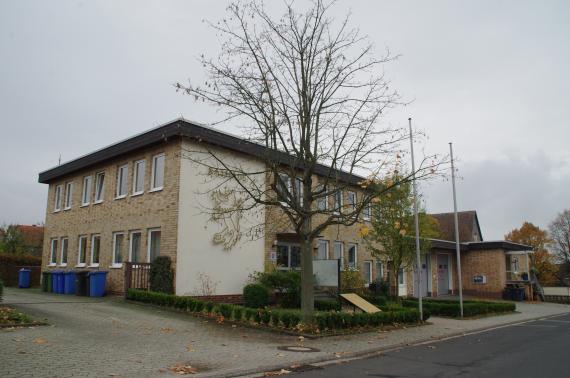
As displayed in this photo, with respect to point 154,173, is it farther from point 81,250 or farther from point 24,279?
point 24,279

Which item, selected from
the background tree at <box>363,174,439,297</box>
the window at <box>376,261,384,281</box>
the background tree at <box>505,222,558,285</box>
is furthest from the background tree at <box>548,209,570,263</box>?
the background tree at <box>363,174,439,297</box>

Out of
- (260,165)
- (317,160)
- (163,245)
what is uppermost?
(260,165)

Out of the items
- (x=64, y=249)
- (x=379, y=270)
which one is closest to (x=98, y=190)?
(x=64, y=249)

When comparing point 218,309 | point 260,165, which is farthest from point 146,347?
point 260,165

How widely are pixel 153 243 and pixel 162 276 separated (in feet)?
7.46

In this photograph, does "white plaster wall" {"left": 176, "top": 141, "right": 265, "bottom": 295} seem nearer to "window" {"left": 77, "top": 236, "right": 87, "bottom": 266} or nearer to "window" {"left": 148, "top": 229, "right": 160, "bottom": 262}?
"window" {"left": 148, "top": 229, "right": 160, "bottom": 262}

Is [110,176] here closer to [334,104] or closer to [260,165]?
[260,165]

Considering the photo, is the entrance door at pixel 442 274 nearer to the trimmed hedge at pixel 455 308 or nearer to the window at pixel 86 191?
the trimmed hedge at pixel 455 308

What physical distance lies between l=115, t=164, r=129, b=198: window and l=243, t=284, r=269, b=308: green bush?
7414 mm

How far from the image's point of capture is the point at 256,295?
17.8m

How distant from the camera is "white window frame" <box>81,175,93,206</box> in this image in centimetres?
2406

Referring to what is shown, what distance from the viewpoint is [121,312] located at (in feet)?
49.4

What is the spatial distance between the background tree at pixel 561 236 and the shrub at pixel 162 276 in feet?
224

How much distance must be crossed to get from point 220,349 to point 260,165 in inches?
478
